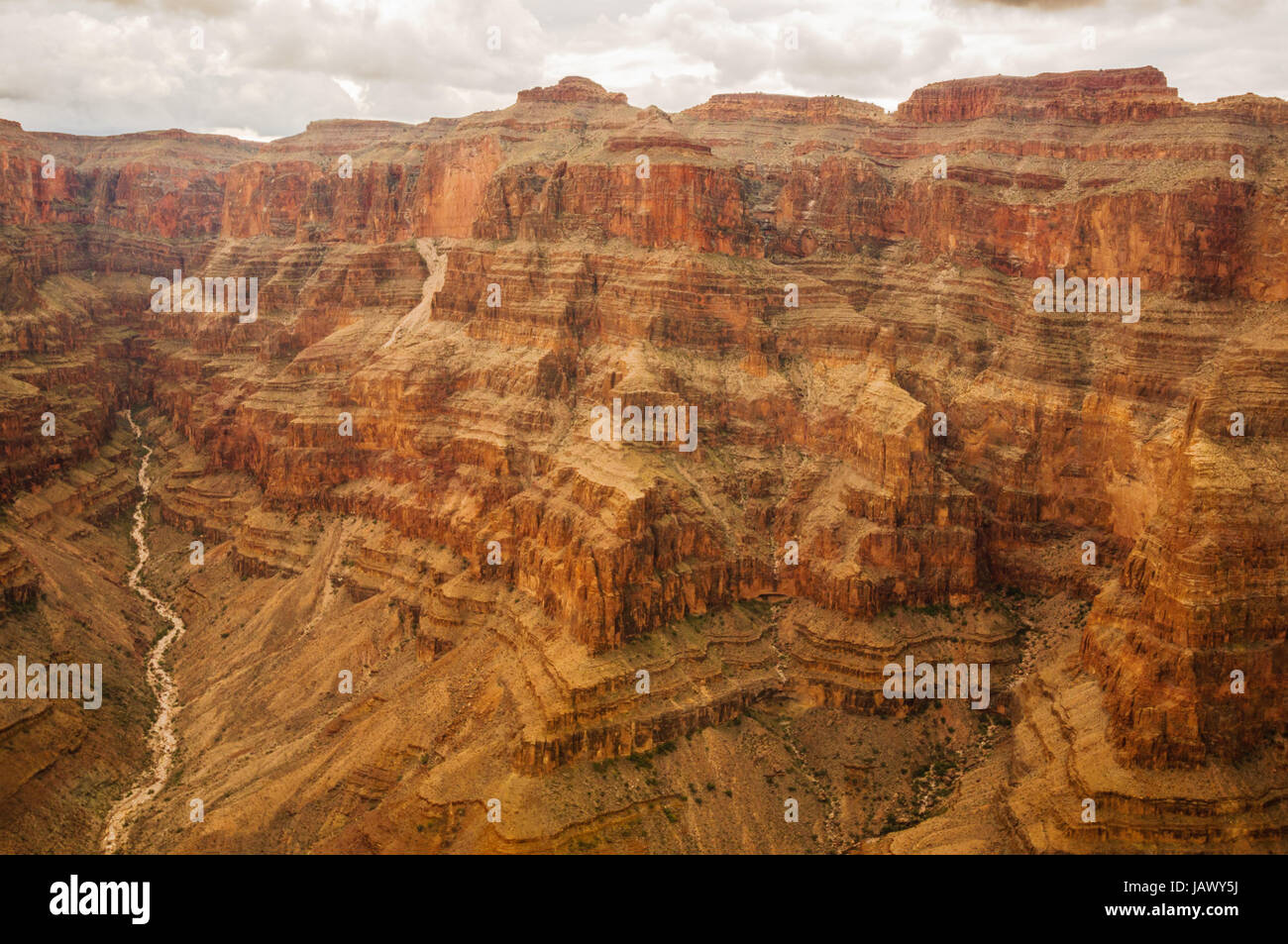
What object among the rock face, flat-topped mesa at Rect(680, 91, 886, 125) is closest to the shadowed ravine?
the rock face

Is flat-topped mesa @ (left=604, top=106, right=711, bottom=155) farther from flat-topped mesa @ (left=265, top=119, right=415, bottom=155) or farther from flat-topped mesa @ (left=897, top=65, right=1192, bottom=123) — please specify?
flat-topped mesa @ (left=265, top=119, right=415, bottom=155)

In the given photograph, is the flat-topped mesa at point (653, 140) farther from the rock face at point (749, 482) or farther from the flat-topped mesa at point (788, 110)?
the flat-topped mesa at point (788, 110)

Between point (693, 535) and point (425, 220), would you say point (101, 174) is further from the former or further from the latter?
point (693, 535)

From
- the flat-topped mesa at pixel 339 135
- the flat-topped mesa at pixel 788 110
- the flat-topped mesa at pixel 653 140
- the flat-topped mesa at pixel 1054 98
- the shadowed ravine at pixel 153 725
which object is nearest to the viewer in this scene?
the shadowed ravine at pixel 153 725

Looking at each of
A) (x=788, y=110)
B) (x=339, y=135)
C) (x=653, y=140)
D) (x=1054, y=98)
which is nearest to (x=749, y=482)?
(x=653, y=140)

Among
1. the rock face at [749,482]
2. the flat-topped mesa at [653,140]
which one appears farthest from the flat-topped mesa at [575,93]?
the flat-topped mesa at [653,140]

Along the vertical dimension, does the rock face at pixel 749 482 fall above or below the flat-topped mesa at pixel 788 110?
below
